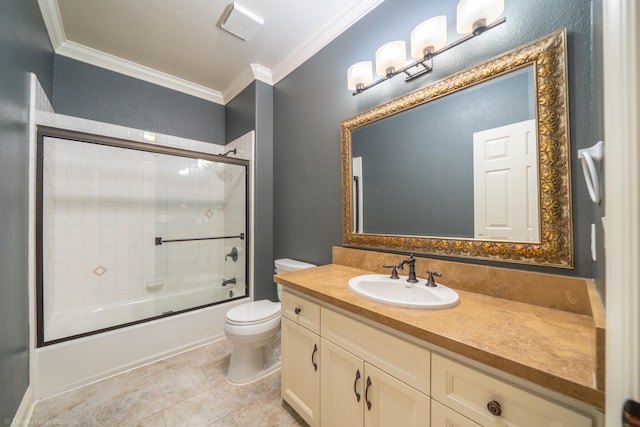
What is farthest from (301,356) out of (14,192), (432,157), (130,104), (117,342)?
(130,104)

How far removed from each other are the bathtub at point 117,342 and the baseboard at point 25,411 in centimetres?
7

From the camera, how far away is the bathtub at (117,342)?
1.54 m

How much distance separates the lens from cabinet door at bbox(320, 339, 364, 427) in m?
0.98

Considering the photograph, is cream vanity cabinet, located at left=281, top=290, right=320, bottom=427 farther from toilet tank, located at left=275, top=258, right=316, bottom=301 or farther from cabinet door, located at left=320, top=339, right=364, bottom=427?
toilet tank, located at left=275, top=258, right=316, bottom=301

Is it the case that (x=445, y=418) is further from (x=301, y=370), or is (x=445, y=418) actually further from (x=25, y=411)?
(x=25, y=411)

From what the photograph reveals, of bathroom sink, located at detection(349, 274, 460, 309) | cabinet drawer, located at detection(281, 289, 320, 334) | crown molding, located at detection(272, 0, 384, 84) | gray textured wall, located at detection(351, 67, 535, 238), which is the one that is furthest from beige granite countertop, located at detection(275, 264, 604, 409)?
crown molding, located at detection(272, 0, 384, 84)

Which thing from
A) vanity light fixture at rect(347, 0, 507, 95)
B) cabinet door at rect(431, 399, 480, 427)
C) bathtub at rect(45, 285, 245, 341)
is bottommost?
bathtub at rect(45, 285, 245, 341)

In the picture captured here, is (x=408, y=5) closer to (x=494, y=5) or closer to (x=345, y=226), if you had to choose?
(x=494, y=5)

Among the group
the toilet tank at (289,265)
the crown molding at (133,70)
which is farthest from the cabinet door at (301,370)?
the crown molding at (133,70)

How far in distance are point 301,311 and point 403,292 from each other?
534 millimetres

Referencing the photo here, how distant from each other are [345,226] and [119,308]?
220 centimetres

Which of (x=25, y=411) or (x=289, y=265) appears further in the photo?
(x=289, y=265)

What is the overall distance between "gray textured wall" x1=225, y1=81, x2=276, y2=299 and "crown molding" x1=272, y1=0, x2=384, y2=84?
28 cm

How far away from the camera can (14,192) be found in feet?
4.23
